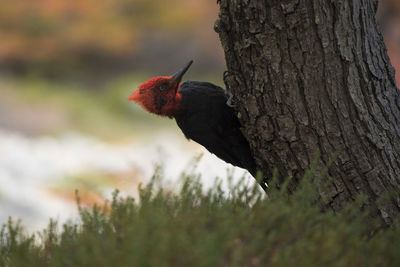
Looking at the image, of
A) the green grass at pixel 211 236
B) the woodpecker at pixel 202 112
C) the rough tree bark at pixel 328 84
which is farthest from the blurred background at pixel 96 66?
the green grass at pixel 211 236

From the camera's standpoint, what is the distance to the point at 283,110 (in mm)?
2236

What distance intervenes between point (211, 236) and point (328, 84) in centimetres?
96

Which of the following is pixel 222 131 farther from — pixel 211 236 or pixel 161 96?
pixel 211 236

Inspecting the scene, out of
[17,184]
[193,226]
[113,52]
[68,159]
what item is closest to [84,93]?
[113,52]

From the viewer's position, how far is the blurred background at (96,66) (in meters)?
6.30

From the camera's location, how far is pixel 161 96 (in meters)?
2.80

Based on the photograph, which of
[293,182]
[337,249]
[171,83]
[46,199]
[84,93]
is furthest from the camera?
[84,93]

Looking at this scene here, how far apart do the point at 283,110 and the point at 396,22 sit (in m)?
5.05

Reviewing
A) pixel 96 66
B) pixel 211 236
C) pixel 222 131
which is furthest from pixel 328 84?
pixel 96 66

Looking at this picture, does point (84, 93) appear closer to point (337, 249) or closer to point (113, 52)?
point (113, 52)

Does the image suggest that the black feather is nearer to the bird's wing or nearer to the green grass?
the bird's wing

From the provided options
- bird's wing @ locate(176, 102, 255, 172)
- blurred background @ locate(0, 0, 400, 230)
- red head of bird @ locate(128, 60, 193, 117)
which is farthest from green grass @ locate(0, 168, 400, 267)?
blurred background @ locate(0, 0, 400, 230)

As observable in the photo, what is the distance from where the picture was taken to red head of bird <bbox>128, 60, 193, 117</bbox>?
2.79m

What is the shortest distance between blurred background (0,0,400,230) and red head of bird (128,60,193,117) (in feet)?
10.5
